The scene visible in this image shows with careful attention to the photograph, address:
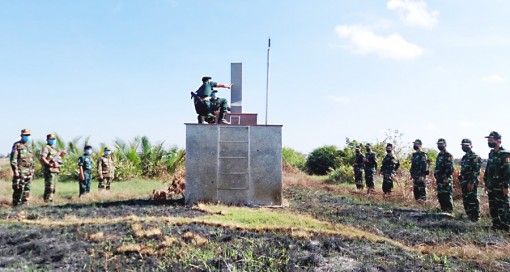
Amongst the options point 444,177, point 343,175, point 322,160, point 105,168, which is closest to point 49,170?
point 105,168

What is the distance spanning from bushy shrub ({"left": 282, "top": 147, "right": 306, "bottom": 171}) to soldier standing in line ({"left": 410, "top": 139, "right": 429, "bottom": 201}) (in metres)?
15.9

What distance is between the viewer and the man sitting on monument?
1127 cm

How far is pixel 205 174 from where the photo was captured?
1071 centimetres

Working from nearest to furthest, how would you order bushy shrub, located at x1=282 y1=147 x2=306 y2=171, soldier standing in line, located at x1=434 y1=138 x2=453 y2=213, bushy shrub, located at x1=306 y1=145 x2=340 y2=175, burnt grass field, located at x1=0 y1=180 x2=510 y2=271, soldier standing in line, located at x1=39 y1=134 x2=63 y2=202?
burnt grass field, located at x1=0 y1=180 x2=510 y2=271 → soldier standing in line, located at x1=434 y1=138 x2=453 y2=213 → soldier standing in line, located at x1=39 y1=134 x2=63 y2=202 → bushy shrub, located at x1=306 y1=145 x2=340 y2=175 → bushy shrub, located at x1=282 y1=147 x2=306 y2=171

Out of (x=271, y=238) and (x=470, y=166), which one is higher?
(x=470, y=166)

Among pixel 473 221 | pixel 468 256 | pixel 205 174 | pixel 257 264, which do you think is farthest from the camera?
pixel 205 174

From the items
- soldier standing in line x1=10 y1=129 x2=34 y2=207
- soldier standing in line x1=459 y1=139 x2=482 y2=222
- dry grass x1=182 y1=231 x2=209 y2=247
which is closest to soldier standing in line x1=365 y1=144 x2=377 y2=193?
soldier standing in line x1=459 y1=139 x2=482 y2=222

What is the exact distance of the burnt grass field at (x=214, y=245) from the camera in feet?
16.7

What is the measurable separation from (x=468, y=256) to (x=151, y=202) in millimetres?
7324

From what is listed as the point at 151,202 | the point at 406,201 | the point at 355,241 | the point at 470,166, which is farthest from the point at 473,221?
the point at 151,202

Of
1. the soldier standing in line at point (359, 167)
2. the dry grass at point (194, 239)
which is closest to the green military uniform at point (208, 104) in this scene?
the dry grass at point (194, 239)

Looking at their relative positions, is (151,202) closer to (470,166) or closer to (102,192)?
(102,192)

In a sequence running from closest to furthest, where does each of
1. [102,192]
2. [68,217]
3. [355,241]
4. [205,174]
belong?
[355,241] → [68,217] → [205,174] → [102,192]

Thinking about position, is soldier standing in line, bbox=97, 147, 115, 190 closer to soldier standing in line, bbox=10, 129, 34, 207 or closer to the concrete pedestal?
Result: soldier standing in line, bbox=10, 129, 34, 207
